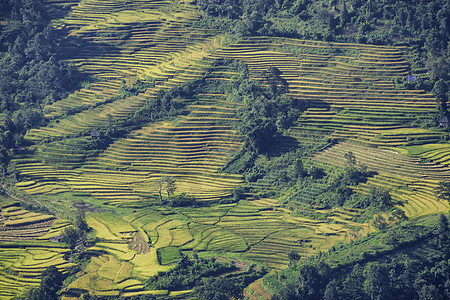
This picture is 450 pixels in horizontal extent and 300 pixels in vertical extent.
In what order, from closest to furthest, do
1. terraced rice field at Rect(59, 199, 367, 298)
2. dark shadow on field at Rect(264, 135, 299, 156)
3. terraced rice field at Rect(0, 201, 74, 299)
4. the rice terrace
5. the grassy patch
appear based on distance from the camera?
the rice terrace < terraced rice field at Rect(59, 199, 367, 298) < terraced rice field at Rect(0, 201, 74, 299) < the grassy patch < dark shadow on field at Rect(264, 135, 299, 156)

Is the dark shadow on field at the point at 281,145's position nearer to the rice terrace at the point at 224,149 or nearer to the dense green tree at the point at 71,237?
the rice terrace at the point at 224,149

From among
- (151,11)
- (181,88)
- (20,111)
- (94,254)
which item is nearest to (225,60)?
(181,88)

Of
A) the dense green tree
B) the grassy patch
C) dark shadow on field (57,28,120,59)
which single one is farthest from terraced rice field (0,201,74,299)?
dark shadow on field (57,28,120,59)

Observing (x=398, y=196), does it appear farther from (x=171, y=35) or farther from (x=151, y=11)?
(x=151, y=11)

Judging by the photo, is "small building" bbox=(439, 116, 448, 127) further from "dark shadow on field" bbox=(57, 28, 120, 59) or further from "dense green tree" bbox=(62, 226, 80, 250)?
"dark shadow on field" bbox=(57, 28, 120, 59)

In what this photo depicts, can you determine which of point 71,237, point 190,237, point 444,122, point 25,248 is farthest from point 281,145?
point 25,248

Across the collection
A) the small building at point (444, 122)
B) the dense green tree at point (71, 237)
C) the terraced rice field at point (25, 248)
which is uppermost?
the small building at point (444, 122)

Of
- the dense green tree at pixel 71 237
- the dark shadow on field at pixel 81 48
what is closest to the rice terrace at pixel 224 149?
the dense green tree at pixel 71 237

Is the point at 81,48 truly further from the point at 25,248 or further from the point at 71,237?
the point at 71,237
